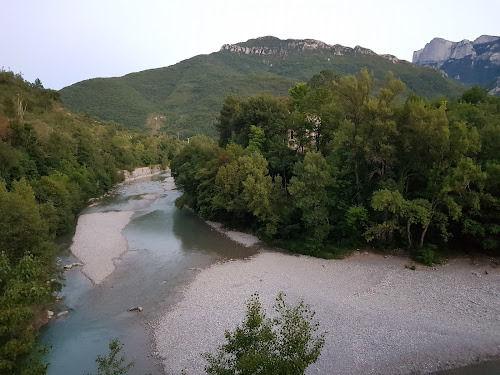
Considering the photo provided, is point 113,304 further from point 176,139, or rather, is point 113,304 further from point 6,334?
point 176,139

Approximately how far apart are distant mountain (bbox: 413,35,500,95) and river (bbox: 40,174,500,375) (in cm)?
12448

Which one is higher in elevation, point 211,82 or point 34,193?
point 211,82

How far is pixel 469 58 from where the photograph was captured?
493ft

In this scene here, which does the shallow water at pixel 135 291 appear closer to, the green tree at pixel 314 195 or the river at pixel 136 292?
the river at pixel 136 292

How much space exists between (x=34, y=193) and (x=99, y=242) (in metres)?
7.15

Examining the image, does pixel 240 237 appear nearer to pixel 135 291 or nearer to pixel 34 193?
pixel 135 291

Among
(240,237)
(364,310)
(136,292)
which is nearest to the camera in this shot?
(364,310)

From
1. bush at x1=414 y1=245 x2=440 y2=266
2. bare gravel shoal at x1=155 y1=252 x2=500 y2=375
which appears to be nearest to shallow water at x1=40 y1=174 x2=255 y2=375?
bare gravel shoal at x1=155 y1=252 x2=500 y2=375

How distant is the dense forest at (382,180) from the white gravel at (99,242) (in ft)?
36.1

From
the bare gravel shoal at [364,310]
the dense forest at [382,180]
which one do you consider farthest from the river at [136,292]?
the dense forest at [382,180]

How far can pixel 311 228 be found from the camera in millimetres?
28703

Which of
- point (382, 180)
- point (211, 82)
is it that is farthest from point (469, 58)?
point (382, 180)

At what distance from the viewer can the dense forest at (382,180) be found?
77.0 ft

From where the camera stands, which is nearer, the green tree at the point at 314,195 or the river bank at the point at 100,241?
the river bank at the point at 100,241
